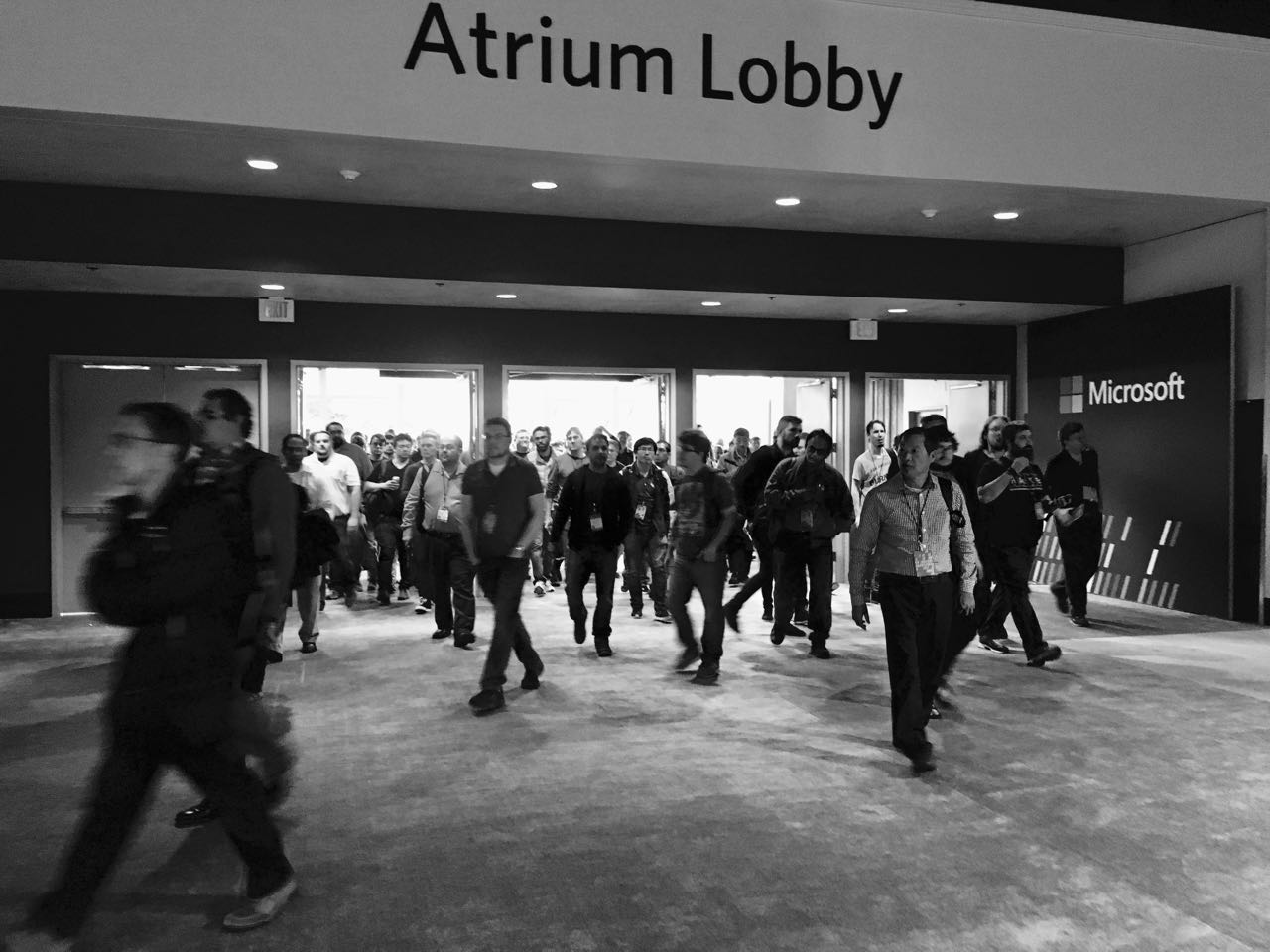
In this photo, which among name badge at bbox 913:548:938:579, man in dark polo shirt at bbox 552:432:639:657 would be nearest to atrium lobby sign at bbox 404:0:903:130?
man in dark polo shirt at bbox 552:432:639:657

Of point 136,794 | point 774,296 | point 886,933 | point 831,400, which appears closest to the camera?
point 136,794

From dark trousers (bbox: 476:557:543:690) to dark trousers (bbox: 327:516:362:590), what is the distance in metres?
0.86

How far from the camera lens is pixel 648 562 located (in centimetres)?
1016

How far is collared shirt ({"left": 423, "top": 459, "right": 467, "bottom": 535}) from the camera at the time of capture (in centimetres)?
818

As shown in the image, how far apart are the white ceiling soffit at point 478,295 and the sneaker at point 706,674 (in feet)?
13.9

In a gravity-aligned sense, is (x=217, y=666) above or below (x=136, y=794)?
above

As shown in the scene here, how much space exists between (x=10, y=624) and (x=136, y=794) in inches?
301

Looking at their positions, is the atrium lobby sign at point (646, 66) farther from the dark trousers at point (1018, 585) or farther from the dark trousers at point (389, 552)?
the dark trousers at point (389, 552)

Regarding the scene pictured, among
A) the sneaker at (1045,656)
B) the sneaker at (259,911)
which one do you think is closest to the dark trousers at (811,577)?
the sneaker at (1045,656)

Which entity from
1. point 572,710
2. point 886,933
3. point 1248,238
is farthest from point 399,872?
point 1248,238

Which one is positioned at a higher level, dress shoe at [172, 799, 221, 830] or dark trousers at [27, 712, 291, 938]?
dark trousers at [27, 712, 291, 938]

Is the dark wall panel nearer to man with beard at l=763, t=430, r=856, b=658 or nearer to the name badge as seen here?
man with beard at l=763, t=430, r=856, b=658

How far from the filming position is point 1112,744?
5449mm

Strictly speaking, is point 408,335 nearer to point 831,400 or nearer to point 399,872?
point 831,400
